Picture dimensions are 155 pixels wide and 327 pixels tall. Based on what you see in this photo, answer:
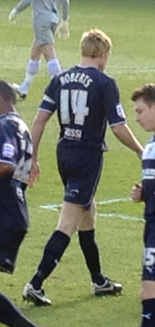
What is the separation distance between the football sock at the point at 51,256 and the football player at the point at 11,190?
0.91 metres

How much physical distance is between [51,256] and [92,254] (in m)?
0.44

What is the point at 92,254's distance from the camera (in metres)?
8.76

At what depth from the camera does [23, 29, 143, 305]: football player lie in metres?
8.36

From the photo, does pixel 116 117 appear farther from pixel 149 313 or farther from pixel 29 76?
pixel 29 76

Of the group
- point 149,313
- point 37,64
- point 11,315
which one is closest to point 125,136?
point 11,315

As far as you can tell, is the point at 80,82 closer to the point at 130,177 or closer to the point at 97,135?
the point at 97,135

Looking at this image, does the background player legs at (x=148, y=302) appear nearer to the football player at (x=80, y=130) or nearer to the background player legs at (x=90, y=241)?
the football player at (x=80, y=130)

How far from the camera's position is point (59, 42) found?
2447 centimetres

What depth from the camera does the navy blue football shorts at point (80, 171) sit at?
846cm

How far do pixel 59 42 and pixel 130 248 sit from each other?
48.6 feet

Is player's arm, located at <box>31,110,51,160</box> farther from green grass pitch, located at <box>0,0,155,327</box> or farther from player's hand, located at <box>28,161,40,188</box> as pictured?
green grass pitch, located at <box>0,0,155,327</box>

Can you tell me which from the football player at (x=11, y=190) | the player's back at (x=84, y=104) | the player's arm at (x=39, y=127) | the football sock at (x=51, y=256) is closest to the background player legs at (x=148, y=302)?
the football player at (x=11, y=190)

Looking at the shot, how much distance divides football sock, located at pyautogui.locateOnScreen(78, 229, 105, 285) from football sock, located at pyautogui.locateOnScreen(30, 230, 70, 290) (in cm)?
34

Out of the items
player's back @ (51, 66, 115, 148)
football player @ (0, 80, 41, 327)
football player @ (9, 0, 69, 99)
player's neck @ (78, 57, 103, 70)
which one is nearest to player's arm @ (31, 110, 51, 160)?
player's back @ (51, 66, 115, 148)
